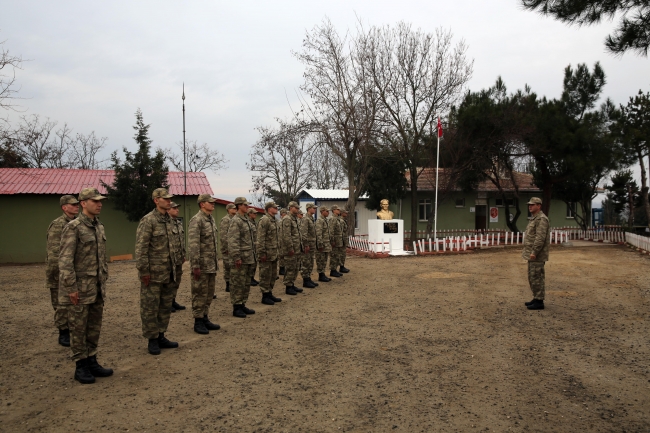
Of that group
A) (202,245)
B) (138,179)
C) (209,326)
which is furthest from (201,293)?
(138,179)

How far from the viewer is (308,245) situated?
11203mm

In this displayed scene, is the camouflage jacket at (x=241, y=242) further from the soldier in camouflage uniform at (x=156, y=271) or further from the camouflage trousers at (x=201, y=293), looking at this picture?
the soldier in camouflage uniform at (x=156, y=271)

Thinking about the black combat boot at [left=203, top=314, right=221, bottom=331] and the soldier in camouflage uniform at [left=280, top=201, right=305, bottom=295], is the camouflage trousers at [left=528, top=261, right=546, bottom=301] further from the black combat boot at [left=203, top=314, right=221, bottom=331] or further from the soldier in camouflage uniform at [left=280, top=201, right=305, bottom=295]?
the black combat boot at [left=203, top=314, right=221, bottom=331]

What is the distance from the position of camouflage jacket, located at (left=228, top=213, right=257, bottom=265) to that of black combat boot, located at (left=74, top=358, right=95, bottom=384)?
3063 mm

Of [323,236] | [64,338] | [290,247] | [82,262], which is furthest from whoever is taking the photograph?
[323,236]

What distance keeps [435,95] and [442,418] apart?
20.0 meters

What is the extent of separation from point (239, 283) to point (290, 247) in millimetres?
2183

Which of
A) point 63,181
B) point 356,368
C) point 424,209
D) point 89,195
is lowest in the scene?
point 356,368

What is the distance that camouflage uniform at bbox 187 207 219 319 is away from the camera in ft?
21.9

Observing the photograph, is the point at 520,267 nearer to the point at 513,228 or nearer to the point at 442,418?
the point at 442,418

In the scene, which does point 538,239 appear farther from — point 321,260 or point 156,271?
point 156,271

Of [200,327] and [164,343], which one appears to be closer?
[164,343]

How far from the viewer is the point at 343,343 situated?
624 centimetres

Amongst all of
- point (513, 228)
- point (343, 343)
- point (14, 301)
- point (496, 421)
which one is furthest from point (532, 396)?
point (513, 228)
